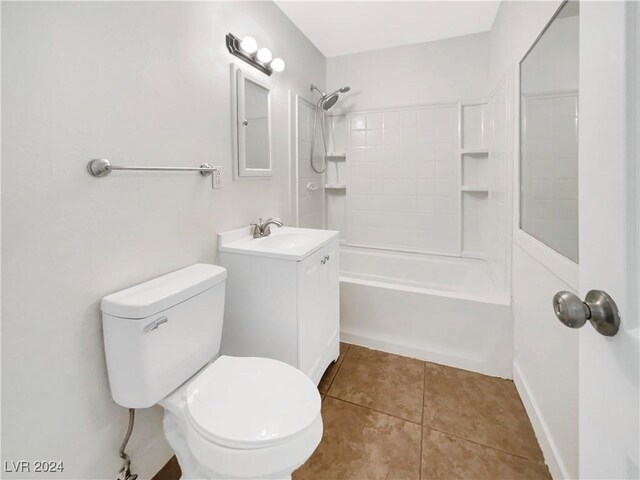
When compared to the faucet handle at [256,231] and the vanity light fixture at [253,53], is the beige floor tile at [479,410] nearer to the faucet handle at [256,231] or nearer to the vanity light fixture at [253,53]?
the faucet handle at [256,231]

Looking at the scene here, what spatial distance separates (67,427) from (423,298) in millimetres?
1831

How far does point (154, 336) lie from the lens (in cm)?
101

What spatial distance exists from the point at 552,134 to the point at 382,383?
4.99 ft

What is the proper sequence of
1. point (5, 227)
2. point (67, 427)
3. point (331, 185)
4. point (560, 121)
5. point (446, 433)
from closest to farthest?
point (5, 227) → point (67, 427) → point (560, 121) → point (446, 433) → point (331, 185)

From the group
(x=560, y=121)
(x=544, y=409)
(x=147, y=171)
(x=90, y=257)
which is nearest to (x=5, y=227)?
(x=90, y=257)

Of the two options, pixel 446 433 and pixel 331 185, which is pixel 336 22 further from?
pixel 446 433

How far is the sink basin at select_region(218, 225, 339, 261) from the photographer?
1438mm

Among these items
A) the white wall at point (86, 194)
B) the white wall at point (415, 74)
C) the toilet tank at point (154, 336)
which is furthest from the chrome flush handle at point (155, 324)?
the white wall at point (415, 74)

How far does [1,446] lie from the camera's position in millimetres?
809

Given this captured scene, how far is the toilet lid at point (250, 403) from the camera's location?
0.87m

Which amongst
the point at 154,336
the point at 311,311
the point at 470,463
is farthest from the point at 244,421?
the point at 470,463

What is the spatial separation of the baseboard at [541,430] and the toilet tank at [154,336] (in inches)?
57.8

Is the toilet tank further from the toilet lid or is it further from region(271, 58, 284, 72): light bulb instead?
region(271, 58, 284, 72): light bulb

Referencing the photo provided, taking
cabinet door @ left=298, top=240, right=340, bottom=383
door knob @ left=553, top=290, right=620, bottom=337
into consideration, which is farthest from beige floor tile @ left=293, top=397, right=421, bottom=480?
door knob @ left=553, top=290, right=620, bottom=337
